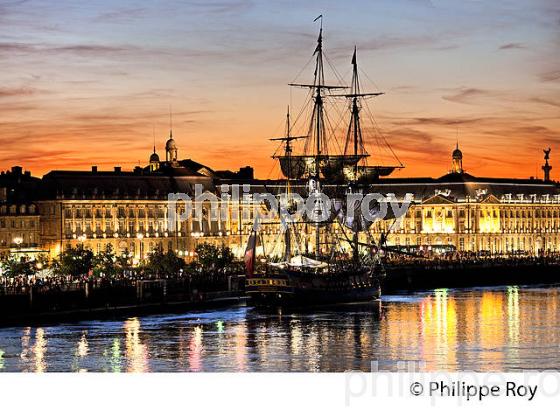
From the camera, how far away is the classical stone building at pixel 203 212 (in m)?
72.6

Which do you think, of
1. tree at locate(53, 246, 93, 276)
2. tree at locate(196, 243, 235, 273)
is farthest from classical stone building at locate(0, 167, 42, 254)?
tree at locate(196, 243, 235, 273)

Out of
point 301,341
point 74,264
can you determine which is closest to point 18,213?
point 74,264

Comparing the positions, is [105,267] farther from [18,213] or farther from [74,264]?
[18,213]

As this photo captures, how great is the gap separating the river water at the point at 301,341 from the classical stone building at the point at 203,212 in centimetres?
2672

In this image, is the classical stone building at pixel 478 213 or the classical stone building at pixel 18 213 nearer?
the classical stone building at pixel 18 213

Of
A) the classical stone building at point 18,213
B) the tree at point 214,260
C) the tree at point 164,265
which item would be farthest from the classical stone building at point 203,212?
the tree at point 164,265

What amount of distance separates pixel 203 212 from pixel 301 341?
163 feet

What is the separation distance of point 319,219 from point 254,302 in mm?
11814

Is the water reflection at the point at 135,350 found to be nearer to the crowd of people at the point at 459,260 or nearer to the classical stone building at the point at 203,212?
the classical stone building at the point at 203,212

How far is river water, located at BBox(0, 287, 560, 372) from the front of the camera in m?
28.3

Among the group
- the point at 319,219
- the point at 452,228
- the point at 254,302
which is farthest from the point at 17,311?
the point at 452,228

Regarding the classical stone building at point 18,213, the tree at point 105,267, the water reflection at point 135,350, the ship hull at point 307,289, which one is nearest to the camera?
the water reflection at point 135,350

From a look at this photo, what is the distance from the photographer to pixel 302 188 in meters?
70.0

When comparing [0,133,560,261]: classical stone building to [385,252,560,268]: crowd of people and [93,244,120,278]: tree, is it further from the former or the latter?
[93,244,120,278]: tree
